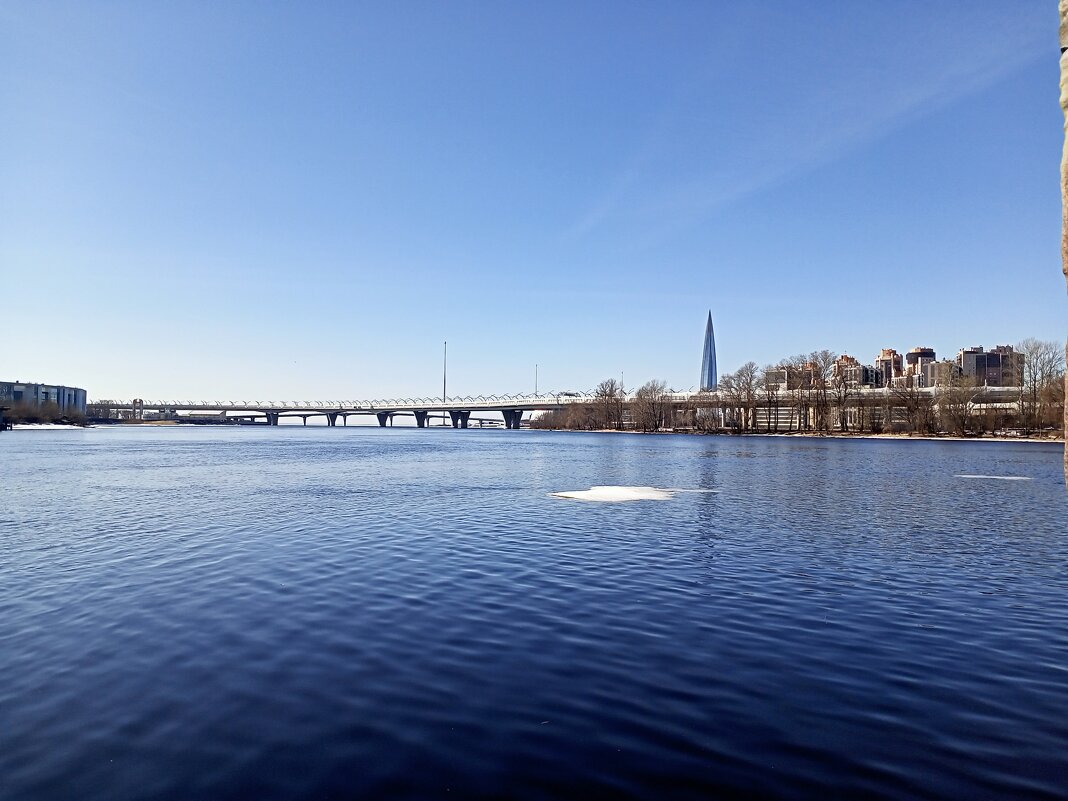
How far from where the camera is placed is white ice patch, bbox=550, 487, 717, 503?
29312 mm

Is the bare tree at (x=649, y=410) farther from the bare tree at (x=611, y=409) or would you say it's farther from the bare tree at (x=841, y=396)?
the bare tree at (x=841, y=396)

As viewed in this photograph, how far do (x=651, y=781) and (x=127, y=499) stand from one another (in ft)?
97.6

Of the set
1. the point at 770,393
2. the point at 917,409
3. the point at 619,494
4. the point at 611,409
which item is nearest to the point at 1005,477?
the point at 619,494

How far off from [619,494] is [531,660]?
72.3 feet

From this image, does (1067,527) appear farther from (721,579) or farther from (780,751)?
(780,751)

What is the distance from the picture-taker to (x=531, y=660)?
952 cm

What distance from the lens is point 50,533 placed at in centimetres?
1992

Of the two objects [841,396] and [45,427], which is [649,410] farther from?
[45,427]

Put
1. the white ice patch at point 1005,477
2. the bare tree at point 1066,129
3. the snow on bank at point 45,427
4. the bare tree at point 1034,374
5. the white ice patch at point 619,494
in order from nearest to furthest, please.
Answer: the bare tree at point 1066,129 → the white ice patch at point 619,494 → the white ice patch at point 1005,477 → the bare tree at point 1034,374 → the snow on bank at point 45,427

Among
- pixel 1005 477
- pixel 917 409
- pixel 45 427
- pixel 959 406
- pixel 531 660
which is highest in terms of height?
pixel 959 406

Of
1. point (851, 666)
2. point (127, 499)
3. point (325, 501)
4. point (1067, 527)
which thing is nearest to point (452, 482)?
point (325, 501)

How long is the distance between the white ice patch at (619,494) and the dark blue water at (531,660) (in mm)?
7331

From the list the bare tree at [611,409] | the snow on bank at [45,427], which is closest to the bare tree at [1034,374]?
the bare tree at [611,409]

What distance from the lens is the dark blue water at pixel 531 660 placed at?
6344 mm
